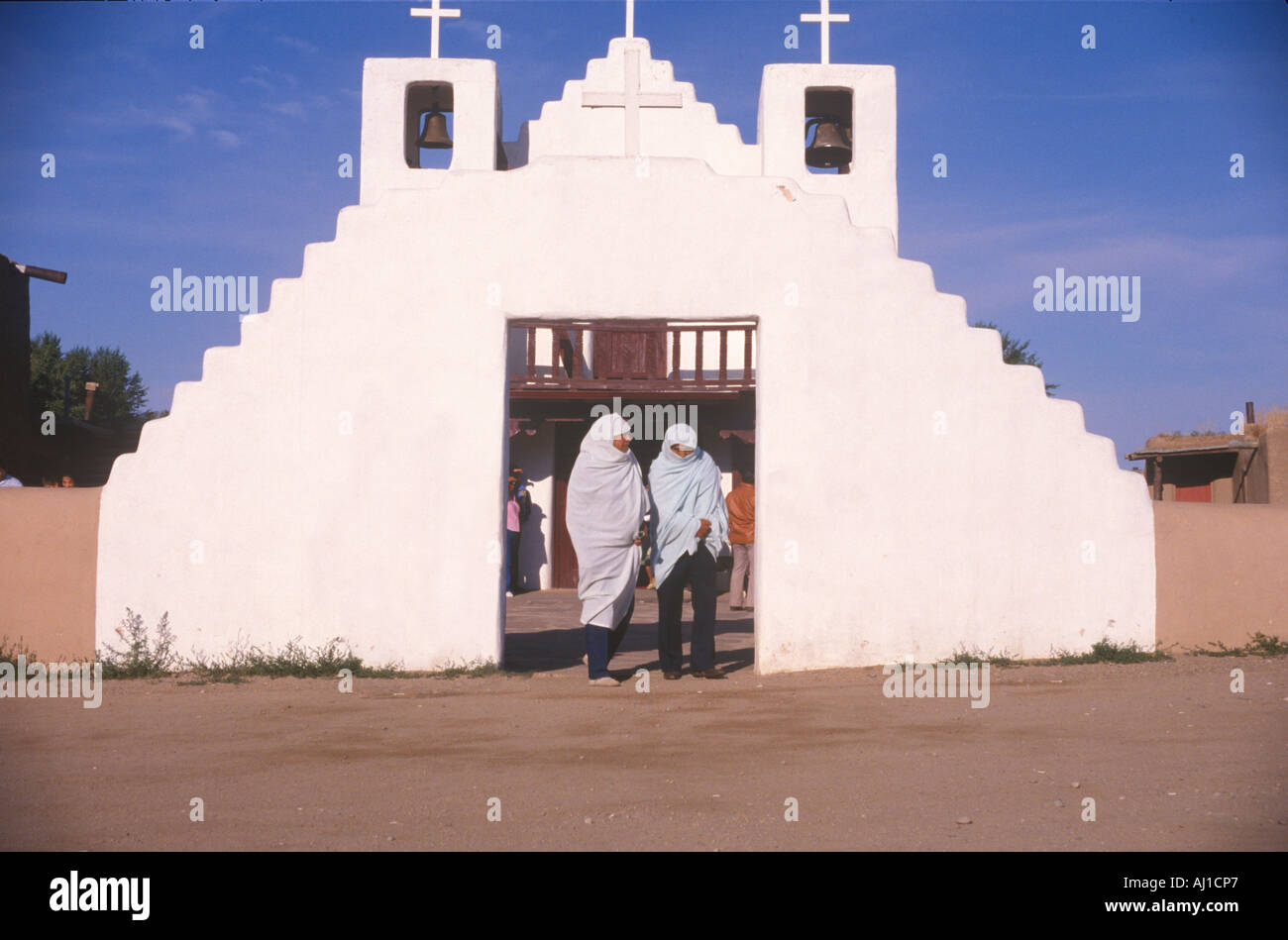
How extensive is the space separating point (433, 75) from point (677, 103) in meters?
5.22

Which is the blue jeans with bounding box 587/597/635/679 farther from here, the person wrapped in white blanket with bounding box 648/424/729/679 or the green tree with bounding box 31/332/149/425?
the green tree with bounding box 31/332/149/425

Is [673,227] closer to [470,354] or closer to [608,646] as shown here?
[470,354]

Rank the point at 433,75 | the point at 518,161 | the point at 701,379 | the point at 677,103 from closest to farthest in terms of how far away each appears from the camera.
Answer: the point at 677,103
the point at 433,75
the point at 518,161
the point at 701,379

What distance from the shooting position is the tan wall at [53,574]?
26.4ft

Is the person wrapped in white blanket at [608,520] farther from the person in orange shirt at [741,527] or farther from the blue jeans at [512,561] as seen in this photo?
the blue jeans at [512,561]

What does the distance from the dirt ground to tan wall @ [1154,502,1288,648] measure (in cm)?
31

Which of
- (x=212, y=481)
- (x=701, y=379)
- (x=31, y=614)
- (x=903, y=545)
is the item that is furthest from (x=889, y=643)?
(x=701, y=379)

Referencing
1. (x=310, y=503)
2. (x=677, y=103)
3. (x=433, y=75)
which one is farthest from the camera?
(x=433, y=75)

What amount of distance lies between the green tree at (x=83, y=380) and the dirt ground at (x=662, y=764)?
105 ft

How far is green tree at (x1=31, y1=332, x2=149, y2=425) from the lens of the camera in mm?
37062

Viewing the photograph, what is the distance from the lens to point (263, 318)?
26.4 feet

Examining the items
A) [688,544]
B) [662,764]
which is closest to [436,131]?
[688,544]

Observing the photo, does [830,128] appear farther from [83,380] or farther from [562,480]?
[83,380]

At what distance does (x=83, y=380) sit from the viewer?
41.2 m
